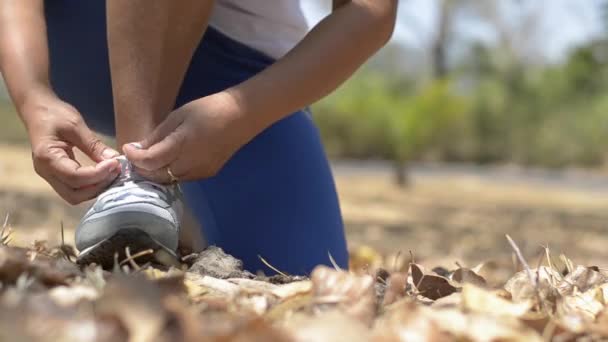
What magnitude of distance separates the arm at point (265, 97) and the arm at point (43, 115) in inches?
2.6

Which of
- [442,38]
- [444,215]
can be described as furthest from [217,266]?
[442,38]

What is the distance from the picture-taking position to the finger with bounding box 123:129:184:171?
1.10m

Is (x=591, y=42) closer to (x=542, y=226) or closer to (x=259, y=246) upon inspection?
(x=542, y=226)

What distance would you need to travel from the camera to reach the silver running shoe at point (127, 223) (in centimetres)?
108

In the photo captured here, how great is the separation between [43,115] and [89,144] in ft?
0.26

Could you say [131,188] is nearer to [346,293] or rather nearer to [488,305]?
[346,293]

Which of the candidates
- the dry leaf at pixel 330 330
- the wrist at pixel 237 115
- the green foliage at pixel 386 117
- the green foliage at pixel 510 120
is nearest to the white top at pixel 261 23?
the wrist at pixel 237 115

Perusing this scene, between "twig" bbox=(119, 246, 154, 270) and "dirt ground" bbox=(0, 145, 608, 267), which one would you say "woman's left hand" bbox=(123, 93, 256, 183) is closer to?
"twig" bbox=(119, 246, 154, 270)

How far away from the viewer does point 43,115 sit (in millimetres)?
1168

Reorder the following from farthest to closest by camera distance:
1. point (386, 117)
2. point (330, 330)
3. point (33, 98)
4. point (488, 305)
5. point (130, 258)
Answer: point (386, 117) < point (33, 98) < point (130, 258) < point (488, 305) < point (330, 330)

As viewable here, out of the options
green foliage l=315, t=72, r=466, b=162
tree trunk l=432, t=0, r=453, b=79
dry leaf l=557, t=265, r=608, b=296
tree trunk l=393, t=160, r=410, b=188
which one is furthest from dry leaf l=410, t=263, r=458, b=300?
tree trunk l=432, t=0, r=453, b=79

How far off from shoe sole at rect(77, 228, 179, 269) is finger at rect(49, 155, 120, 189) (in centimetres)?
9

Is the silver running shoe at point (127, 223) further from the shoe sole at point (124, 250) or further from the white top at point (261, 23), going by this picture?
the white top at point (261, 23)

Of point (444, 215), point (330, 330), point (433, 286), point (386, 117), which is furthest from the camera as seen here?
point (386, 117)
